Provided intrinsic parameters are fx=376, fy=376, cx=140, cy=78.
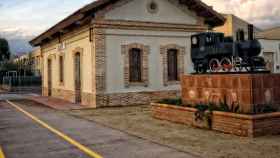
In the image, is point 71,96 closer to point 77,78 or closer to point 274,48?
point 77,78

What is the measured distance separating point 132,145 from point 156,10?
11900 millimetres

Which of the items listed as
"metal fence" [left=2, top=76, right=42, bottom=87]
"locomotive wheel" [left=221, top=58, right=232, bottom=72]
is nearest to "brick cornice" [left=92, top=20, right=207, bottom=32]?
"locomotive wheel" [left=221, top=58, right=232, bottom=72]

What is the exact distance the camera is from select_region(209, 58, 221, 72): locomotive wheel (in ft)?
39.0

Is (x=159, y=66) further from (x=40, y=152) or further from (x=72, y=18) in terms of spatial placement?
(x=40, y=152)

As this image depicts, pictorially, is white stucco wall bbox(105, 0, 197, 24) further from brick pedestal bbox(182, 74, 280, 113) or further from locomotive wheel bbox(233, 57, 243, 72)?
locomotive wheel bbox(233, 57, 243, 72)

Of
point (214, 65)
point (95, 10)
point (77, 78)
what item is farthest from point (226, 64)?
point (77, 78)

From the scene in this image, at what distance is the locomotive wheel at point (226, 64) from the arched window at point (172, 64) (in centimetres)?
825

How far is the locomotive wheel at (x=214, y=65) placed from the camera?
39.0 feet

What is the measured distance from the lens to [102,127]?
11672 millimetres

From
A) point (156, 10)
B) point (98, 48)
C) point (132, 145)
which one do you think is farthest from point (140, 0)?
point (132, 145)

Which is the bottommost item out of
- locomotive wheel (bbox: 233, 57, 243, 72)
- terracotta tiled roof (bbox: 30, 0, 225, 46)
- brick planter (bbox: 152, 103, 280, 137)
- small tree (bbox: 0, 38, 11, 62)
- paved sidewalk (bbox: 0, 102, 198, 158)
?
paved sidewalk (bbox: 0, 102, 198, 158)

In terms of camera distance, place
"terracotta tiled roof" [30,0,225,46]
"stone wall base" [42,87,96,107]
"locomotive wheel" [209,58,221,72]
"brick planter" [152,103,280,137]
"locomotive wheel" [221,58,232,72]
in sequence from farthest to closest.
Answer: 1. "stone wall base" [42,87,96,107]
2. "terracotta tiled roof" [30,0,225,46]
3. "locomotive wheel" [209,58,221,72]
4. "locomotive wheel" [221,58,232,72]
5. "brick planter" [152,103,280,137]

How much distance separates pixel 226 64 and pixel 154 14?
8526mm

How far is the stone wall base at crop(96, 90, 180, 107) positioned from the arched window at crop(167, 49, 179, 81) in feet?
3.39
